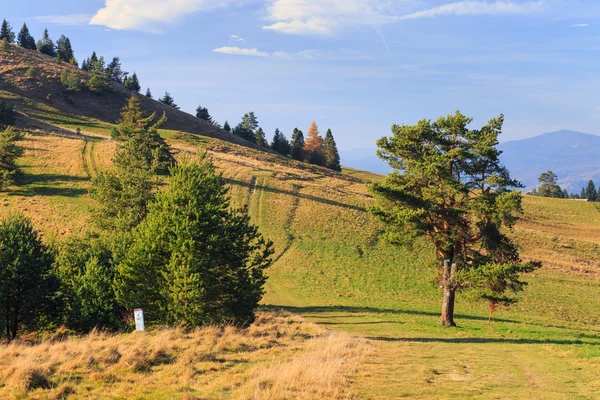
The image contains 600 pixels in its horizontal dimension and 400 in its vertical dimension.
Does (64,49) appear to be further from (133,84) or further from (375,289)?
(375,289)

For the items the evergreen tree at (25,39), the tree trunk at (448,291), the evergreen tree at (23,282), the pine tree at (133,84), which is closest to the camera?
the evergreen tree at (23,282)

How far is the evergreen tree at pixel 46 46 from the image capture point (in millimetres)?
166625

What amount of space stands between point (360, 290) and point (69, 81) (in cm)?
11234

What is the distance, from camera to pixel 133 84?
520 feet

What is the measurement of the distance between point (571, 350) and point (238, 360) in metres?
13.8

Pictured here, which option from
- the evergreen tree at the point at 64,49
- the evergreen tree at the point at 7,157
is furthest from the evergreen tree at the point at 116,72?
the evergreen tree at the point at 7,157

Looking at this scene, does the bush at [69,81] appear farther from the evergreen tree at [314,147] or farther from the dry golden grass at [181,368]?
the dry golden grass at [181,368]

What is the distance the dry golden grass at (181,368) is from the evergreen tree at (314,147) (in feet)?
362

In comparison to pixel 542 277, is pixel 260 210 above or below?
above

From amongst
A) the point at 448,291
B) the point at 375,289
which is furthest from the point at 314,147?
the point at 448,291

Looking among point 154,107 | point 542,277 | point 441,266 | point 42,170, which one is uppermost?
point 154,107

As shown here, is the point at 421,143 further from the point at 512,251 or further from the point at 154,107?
the point at 154,107

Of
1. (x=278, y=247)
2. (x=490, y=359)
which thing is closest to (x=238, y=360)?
(x=490, y=359)

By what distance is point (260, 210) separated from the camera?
61031 mm
